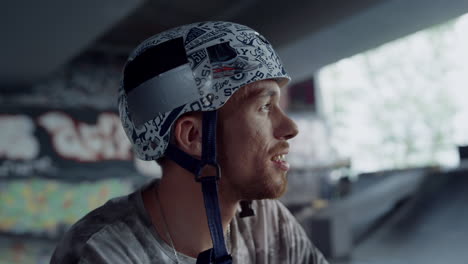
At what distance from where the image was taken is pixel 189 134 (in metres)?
1.75

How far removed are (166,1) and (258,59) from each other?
5968 millimetres

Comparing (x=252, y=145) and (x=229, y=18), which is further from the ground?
(x=229, y=18)

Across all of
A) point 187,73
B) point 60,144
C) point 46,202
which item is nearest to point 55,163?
point 60,144

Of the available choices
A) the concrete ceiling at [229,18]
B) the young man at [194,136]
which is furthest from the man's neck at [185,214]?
the concrete ceiling at [229,18]

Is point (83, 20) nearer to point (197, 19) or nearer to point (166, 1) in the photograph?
point (166, 1)

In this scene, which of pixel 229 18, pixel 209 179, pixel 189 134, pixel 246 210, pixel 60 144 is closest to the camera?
pixel 209 179

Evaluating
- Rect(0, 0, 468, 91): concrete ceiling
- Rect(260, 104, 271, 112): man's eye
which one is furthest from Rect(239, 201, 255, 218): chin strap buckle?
Rect(0, 0, 468, 91): concrete ceiling

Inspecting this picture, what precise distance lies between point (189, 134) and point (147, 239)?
1.38 feet

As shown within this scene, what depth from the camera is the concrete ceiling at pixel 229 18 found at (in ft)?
16.6

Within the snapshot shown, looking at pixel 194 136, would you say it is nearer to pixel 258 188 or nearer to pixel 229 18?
pixel 258 188

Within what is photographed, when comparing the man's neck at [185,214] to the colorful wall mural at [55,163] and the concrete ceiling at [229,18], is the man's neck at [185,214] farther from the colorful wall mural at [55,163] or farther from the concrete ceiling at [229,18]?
the colorful wall mural at [55,163]

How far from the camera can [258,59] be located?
5.58 ft

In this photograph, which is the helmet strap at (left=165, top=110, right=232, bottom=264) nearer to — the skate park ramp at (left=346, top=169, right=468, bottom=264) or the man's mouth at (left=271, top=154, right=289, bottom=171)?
the man's mouth at (left=271, top=154, right=289, bottom=171)

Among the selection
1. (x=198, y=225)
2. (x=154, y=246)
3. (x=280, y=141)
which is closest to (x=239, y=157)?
(x=280, y=141)
